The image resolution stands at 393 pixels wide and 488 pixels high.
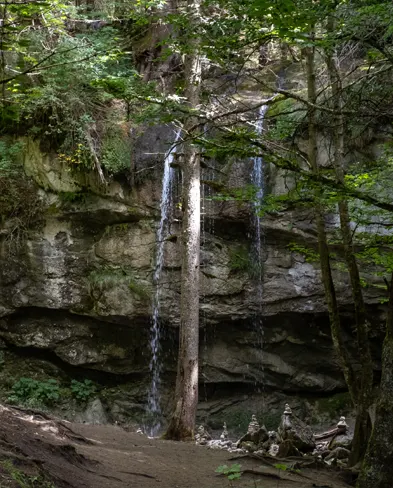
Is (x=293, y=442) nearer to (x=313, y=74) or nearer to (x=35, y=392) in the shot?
(x=313, y=74)

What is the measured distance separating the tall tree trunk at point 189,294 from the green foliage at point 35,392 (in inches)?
153

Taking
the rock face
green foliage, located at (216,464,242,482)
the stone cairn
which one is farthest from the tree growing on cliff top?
the rock face

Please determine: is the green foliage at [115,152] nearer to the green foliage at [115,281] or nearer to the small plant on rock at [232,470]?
Result: the green foliage at [115,281]

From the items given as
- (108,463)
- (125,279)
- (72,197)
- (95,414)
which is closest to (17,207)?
(72,197)

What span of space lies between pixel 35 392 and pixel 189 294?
15.2 feet

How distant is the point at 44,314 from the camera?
40.5 feet

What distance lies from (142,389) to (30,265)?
12.9ft

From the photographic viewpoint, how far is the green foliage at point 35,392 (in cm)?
1110

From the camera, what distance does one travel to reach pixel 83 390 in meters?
12.1

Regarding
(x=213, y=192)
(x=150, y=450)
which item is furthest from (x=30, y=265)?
(x=150, y=450)

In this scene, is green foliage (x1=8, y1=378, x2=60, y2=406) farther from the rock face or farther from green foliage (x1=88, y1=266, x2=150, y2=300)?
green foliage (x1=88, y1=266, x2=150, y2=300)

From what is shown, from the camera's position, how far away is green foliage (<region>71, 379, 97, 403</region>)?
1195cm

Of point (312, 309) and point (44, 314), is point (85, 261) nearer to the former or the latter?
point (44, 314)

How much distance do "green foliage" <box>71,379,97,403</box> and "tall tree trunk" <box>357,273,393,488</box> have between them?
28.8 ft
